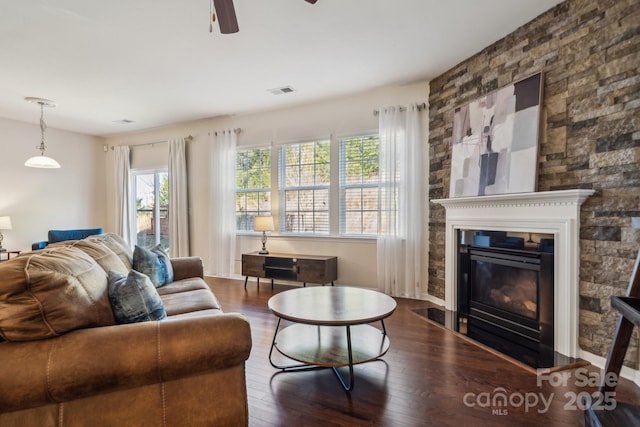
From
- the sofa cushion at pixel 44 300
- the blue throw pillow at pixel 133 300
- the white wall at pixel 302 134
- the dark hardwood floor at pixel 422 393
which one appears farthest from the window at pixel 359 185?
the sofa cushion at pixel 44 300

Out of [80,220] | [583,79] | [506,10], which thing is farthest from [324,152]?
[80,220]

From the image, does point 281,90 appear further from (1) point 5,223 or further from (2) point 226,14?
(1) point 5,223

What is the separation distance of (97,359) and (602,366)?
3068 millimetres

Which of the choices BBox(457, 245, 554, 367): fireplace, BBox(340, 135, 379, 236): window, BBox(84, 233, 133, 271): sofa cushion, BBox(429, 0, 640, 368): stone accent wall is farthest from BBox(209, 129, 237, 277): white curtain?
BBox(429, 0, 640, 368): stone accent wall

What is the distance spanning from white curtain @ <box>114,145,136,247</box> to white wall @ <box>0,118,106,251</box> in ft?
2.02

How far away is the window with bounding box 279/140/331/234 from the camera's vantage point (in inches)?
185

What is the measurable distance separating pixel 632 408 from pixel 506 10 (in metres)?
2.78

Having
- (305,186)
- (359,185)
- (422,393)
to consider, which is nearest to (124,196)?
(305,186)

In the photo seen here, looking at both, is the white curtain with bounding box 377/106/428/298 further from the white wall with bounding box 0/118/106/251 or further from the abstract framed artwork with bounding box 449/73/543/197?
the white wall with bounding box 0/118/106/251

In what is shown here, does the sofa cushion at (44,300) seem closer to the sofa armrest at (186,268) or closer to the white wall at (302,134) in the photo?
the sofa armrest at (186,268)

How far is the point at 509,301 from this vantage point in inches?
115

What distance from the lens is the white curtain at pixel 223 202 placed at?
17.2 ft

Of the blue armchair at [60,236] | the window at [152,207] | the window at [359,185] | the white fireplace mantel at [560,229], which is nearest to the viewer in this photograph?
the white fireplace mantel at [560,229]

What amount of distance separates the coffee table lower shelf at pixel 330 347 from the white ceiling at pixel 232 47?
2.47m
